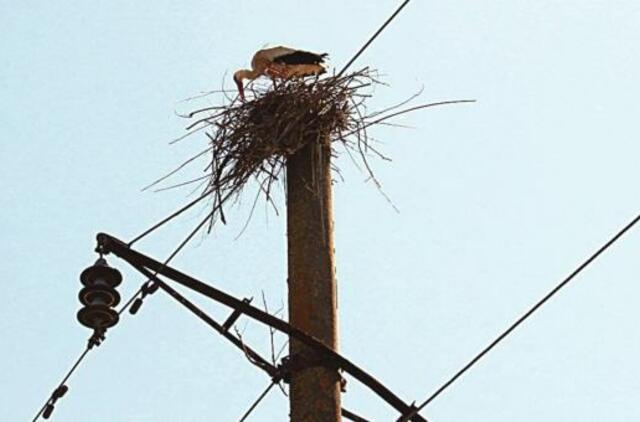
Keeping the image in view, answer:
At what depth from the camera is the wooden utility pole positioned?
16.7ft

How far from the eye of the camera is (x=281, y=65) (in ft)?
24.4

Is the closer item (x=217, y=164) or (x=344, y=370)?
(x=344, y=370)

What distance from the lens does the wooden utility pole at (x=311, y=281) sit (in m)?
5.09

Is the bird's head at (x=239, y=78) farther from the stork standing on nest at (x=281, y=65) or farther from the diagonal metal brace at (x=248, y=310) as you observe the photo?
the diagonal metal brace at (x=248, y=310)

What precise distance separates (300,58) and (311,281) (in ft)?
7.34

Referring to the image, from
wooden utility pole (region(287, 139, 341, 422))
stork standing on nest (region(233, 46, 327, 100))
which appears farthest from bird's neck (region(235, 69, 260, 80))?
wooden utility pole (region(287, 139, 341, 422))

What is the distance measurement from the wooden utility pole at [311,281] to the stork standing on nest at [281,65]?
108cm

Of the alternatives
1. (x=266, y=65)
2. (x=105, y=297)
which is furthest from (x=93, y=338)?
(x=266, y=65)

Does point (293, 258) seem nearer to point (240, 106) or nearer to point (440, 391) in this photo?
point (440, 391)

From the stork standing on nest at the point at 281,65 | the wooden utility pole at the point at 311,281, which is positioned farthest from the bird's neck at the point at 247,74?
the wooden utility pole at the point at 311,281

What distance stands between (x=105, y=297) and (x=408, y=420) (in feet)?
4.59

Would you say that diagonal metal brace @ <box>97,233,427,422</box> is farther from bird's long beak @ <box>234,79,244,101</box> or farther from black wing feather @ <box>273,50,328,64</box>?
black wing feather @ <box>273,50,328,64</box>

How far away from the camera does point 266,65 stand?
7.70m

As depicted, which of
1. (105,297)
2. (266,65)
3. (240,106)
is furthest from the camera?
(266,65)
